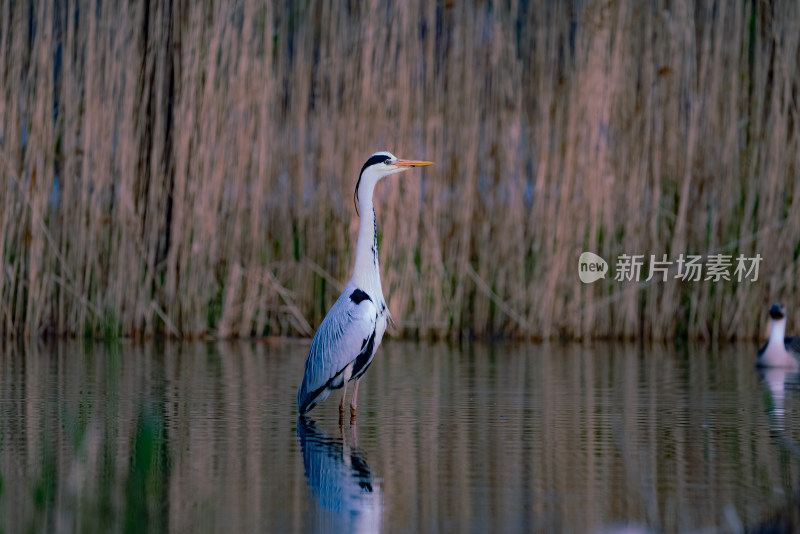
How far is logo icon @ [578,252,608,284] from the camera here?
32.3 feet

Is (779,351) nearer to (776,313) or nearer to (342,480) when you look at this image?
(776,313)

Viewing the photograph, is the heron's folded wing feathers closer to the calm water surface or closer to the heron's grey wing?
the heron's grey wing

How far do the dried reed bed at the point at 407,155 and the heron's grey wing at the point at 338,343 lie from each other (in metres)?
4.37

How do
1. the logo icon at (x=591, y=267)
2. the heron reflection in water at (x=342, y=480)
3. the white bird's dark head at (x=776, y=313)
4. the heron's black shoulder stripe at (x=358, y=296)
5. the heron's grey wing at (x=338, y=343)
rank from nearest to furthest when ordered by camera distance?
the heron reflection in water at (x=342, y=480) → the heron's grey wing at (x=338, y=343) → the heron's black shoulder stripe at (x=358, y=296) → the white bird's dark head at (x=776, y=313) → the logo icon at (x=591, y=267)

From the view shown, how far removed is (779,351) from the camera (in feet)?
26.0

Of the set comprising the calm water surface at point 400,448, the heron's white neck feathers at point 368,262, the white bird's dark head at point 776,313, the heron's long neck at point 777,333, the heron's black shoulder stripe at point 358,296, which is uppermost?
the heron's white neck feathers at point 368,262

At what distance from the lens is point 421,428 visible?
502cm

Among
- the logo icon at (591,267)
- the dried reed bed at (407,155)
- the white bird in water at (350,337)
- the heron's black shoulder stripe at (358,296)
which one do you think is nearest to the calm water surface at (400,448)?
the white bird in water at (350,337)

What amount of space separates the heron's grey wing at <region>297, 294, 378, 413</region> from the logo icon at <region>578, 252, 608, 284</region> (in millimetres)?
4758

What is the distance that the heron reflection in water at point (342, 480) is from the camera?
320 centimetres

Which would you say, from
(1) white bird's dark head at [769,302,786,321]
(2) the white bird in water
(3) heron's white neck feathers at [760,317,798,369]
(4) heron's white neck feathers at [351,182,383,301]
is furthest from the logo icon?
(2) the white bird in water

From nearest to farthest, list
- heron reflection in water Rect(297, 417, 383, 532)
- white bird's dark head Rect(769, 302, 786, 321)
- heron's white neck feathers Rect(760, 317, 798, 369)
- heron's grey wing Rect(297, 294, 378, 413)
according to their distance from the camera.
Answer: heron reflection in water Rect(297, 417, 383, 532) < heron's grey wing Rect(297, 294, 378, 413) < heron's white neck feathers Rect(760, 317, 798, 369) < white bird's dark head Rect(769, 302, 786, 321)

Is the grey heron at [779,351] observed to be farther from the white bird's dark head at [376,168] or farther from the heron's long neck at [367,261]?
the heron's long neck at [367,261]

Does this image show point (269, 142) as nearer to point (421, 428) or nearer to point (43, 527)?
point (421, 428)
